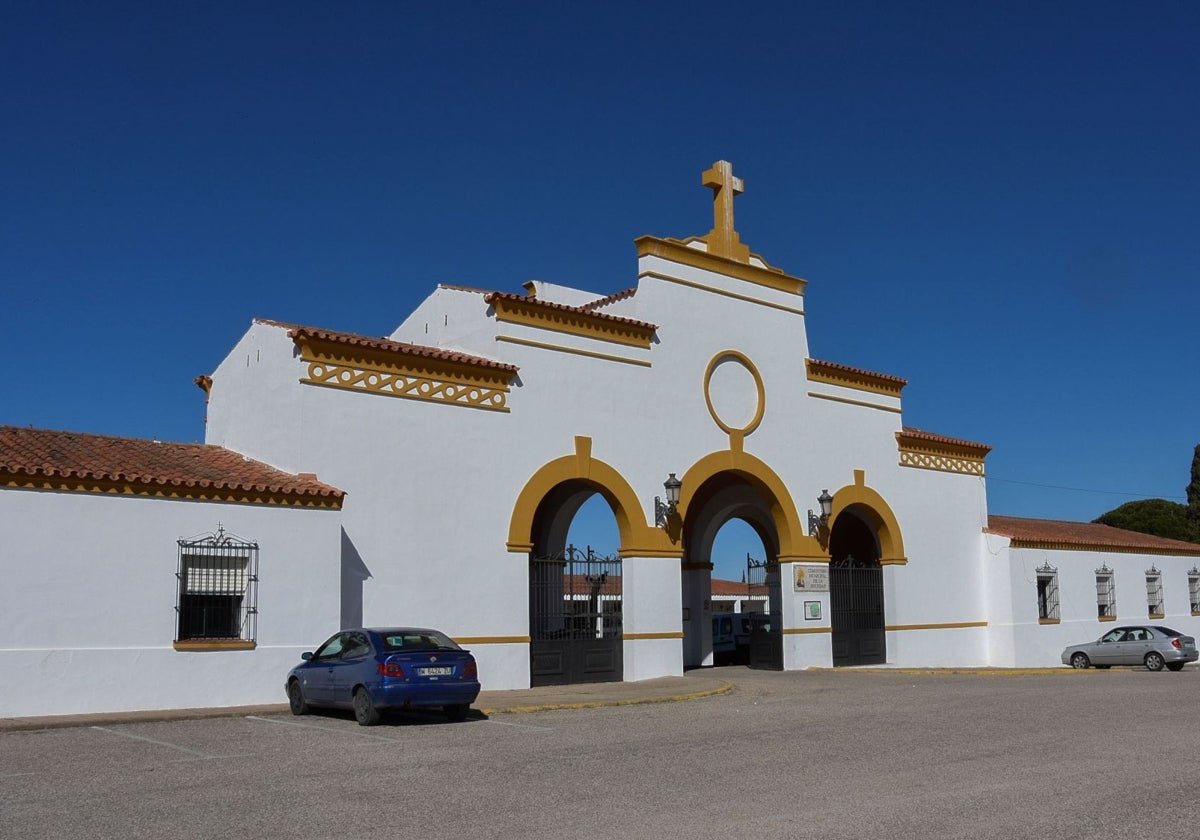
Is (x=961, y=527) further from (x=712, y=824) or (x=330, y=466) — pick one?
(x=712, y=824)

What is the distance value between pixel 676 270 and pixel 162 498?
36.7ft

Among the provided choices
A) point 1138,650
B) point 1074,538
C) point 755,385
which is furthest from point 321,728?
point 1074,538

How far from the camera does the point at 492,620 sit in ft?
61.4

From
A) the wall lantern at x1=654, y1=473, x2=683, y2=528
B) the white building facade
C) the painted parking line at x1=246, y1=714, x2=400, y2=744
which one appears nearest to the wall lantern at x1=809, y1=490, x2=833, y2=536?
the white building facade

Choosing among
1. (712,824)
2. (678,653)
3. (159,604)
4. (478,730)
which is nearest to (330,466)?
(159,604)

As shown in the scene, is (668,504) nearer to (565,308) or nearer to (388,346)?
(565,308)

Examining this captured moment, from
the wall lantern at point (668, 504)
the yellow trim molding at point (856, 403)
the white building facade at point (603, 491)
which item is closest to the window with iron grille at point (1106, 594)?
the white building facade at point (603, 491)

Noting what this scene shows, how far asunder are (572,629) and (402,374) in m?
5.63

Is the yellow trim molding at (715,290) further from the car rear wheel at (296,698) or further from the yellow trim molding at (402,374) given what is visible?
the car rear wheel at (296,698)

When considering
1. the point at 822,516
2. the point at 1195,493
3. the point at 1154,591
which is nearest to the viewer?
the point at 822,516

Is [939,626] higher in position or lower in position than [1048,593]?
lower

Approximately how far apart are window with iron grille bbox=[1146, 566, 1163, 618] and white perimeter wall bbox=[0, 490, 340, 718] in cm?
2644

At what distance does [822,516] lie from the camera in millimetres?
24344

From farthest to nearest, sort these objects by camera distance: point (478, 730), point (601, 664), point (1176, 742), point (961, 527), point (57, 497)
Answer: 1. point (961, 527)
2. point (601, 664)
3. point (57, 497)
4. point (478, 730)
5. point (1176, 742)
